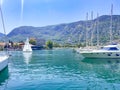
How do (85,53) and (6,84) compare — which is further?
(85,53)

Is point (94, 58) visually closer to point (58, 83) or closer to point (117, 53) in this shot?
point (117, 53)

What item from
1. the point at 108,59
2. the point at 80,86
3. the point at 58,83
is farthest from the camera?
the point at 108,59

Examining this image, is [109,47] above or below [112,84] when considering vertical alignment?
above

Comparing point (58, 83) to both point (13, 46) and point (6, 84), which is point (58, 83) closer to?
point (6, 84)

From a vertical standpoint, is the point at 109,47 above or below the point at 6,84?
above

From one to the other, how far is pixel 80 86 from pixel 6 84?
24.0 feet

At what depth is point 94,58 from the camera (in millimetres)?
51094

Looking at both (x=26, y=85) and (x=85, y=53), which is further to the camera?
(x=85, y=53)

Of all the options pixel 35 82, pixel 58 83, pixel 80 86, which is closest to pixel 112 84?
pixel 80 86

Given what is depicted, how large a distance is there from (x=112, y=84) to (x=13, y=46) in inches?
5631

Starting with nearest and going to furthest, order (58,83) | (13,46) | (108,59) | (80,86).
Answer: (80,86)
(58,83)
(108,59)
(13,46)

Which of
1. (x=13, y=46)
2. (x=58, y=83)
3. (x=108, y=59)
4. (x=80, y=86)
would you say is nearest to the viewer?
(x=80, y=86)

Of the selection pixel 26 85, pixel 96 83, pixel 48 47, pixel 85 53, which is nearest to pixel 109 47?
pixel 85 53

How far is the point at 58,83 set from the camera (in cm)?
2264
